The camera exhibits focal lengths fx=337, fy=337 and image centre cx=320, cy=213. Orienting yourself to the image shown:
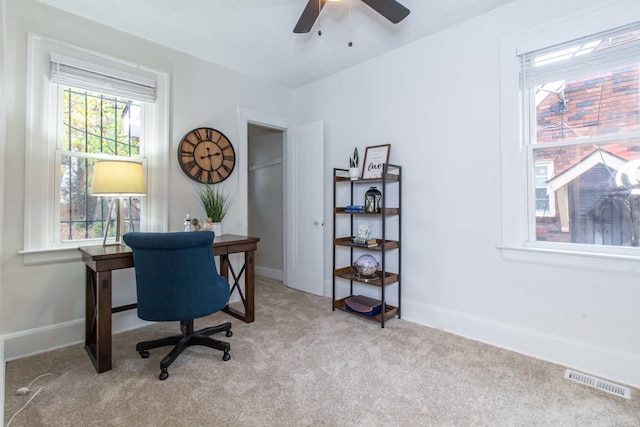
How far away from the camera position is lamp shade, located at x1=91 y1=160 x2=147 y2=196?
2.38 metres

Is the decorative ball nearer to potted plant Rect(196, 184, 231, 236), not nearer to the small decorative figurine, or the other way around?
the small decorative figurine

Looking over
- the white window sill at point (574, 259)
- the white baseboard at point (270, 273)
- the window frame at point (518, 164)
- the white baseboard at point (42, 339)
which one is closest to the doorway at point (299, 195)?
the white baseboard at point (270, 273)

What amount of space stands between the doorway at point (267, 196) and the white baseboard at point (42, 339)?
2278mm

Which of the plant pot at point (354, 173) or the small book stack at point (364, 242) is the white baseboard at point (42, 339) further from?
the plant pot at point (354, 173)

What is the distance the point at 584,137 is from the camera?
2266 mm

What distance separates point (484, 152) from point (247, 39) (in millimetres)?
2189

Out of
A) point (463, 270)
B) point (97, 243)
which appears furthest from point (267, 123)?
point (463, 270)

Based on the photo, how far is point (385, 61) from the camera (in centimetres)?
320

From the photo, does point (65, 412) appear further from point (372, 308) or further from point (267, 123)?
point (267, 123)

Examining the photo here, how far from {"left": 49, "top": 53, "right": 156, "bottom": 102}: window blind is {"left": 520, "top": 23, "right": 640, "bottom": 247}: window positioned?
3.00 meters

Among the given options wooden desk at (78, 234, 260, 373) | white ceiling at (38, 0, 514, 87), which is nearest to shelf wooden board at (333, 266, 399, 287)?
wooden desk at (78, 234, 260, 373)

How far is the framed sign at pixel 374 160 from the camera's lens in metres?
3.13

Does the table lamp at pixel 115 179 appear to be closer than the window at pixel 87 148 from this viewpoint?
Yes

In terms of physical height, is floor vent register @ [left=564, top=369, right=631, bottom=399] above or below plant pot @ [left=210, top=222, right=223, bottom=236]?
below
